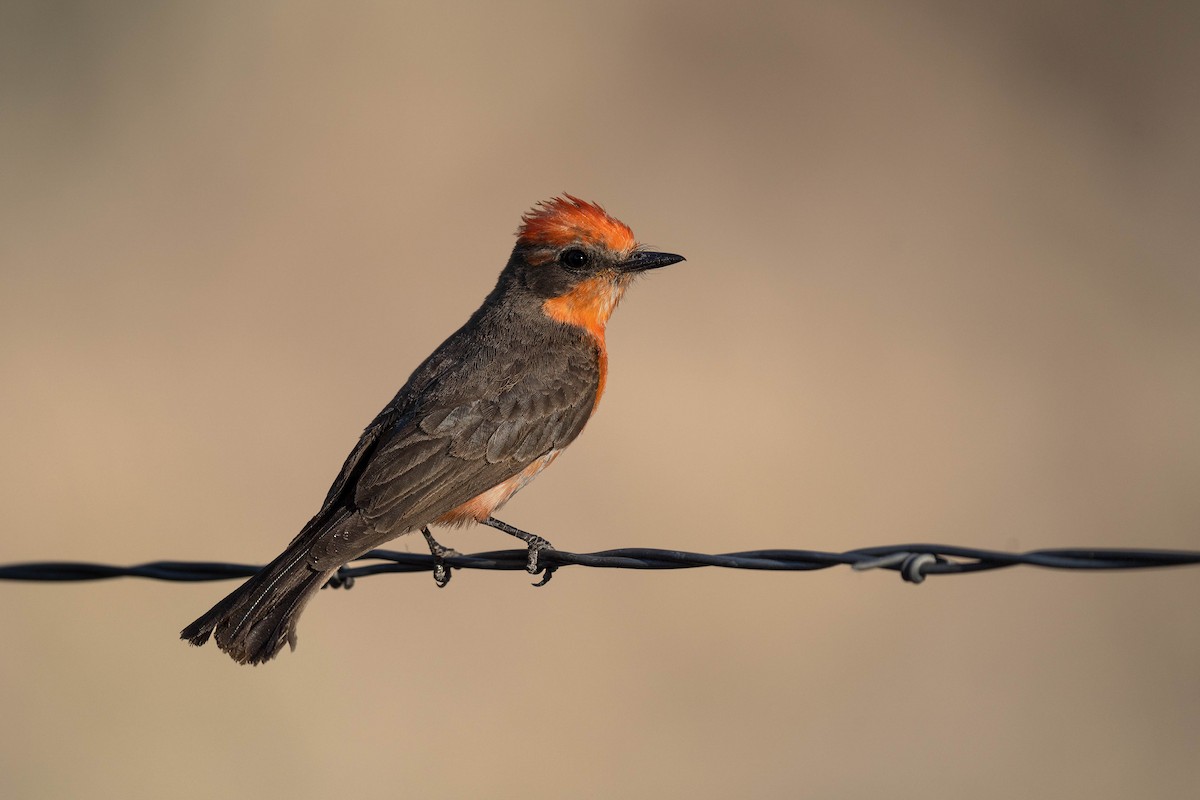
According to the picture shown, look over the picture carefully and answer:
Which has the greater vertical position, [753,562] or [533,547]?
[753,562]

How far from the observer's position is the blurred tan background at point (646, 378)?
927 centimetres

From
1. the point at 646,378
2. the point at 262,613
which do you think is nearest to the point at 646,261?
the point at 262,613

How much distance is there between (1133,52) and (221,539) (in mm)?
11221

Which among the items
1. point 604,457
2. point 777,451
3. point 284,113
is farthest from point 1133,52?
point 284,113

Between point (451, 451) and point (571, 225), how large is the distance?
5.45 feet

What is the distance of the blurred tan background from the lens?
365 inches

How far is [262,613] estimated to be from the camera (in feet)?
17.0

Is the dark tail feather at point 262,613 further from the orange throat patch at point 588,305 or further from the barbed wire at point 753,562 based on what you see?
the orange throat patch at point 588,305

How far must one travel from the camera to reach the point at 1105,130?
1379cm

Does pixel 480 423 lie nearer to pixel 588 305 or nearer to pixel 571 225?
pixel 588 305

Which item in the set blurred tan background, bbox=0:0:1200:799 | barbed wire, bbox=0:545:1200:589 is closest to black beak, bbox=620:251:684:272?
barbed wire, bbox=0:545:1200:589

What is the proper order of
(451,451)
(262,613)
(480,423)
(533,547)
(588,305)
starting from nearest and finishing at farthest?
1. (262,613)
2. (533,547)
3. (451,451)
4. (480,423)
5. (588,305)

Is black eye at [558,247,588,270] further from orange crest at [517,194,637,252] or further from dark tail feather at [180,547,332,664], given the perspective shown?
dark tail feather at [180,547,332,664]

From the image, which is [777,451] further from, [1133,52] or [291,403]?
[1133,52]
